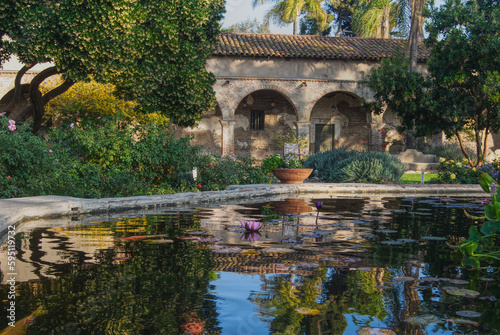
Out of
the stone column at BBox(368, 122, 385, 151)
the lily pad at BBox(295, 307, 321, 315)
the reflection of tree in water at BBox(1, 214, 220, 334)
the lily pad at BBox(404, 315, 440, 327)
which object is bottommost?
the lily pad at BBox(404, 315, 440, 327)

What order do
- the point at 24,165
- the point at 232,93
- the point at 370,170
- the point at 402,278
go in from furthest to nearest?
the point at 232,93 < the point at 370,170 < the point at 24,165 < the point at 402,278

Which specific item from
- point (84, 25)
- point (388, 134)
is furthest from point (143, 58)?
point (388, 134)

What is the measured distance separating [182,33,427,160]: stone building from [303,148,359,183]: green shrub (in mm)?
5546

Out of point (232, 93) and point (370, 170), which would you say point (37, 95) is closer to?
point (370, 170)

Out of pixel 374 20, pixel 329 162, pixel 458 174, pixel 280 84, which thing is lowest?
pixel 458 174

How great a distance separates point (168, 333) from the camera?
2139 millimetres

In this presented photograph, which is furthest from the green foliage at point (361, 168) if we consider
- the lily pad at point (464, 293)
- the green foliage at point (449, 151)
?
the lily pad at point (464, 293)

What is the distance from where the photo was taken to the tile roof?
21.8m

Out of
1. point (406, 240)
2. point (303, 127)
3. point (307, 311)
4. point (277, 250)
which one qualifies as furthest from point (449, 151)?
point (307, 311)

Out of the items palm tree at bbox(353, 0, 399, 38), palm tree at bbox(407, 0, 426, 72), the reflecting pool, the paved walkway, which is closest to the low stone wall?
the paved walkway

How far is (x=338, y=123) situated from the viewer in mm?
25594

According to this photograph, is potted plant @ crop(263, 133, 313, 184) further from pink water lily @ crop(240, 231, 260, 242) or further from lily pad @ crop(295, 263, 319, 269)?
lily pad @ crop(295, 263, 319, 269)

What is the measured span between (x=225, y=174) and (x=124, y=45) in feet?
10.8

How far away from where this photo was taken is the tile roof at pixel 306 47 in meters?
21.8
